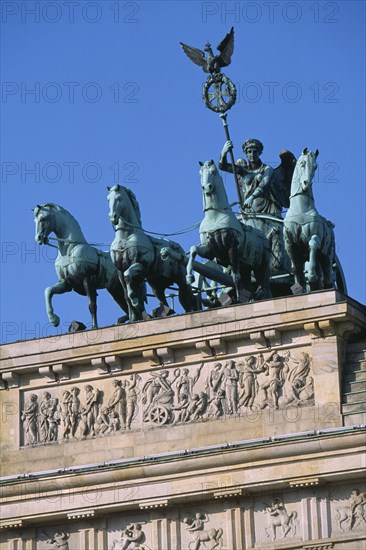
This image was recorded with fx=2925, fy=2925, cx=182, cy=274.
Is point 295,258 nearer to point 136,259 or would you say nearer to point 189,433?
point 136,259

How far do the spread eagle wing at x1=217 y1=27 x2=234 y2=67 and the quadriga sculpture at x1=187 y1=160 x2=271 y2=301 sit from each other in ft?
16.4

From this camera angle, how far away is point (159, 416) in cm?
5194

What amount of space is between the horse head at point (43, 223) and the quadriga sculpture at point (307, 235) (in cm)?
479

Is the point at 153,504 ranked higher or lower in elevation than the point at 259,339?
lower

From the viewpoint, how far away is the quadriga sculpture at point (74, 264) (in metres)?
54.2

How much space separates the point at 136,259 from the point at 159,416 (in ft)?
10.3

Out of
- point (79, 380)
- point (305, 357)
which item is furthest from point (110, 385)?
point (305, 357)

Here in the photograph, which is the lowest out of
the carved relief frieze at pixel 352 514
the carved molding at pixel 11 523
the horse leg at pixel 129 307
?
the carved relief frieze at pixel 352 514

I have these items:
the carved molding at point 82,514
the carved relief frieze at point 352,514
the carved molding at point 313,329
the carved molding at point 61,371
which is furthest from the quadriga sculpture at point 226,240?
the carved relief frieze at point 352,514

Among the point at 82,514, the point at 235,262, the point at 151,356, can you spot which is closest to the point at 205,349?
the point at 151,356

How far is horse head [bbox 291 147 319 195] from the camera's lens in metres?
52.5

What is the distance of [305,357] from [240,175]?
8.05 meters

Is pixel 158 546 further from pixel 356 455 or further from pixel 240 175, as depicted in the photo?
pixel 240 175

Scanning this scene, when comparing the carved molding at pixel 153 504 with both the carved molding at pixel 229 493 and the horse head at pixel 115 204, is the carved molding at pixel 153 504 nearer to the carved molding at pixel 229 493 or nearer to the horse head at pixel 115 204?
the carved molding at pixel 229 493
